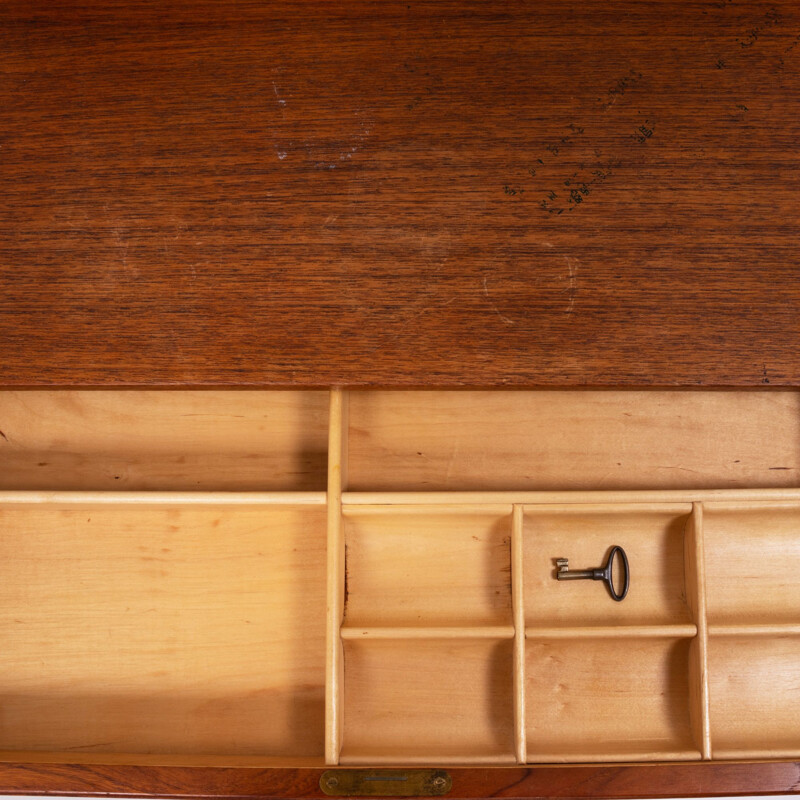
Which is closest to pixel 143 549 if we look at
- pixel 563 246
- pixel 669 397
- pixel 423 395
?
pixel 423 395

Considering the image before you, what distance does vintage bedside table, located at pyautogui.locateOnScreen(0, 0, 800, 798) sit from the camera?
4.61 feet

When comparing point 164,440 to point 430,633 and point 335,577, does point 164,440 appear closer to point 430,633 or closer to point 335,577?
point 335,577

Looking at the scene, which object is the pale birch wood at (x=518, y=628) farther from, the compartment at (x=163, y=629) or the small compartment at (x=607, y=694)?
the compartment at (x=163, y=629)

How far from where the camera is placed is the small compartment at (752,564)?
5.03 feet

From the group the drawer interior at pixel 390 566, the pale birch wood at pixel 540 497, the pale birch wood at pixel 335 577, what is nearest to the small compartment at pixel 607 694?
the drawer interior at pixel 390 566

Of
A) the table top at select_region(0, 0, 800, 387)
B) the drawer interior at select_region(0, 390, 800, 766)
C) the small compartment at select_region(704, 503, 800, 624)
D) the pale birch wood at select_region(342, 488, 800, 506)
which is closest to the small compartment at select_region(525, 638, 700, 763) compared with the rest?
the drawer interior at select_region(0, 390, 800, 766)

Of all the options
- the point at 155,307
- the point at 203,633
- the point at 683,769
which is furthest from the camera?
the point at 203,633

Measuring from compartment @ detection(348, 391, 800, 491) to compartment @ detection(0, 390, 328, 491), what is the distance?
5.0 inches

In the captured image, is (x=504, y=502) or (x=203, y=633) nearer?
(x=504, y=502)

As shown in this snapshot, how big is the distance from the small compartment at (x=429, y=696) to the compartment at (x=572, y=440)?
0.34 meters

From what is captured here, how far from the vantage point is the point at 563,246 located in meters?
1.43

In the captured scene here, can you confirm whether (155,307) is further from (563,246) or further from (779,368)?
(779,368)

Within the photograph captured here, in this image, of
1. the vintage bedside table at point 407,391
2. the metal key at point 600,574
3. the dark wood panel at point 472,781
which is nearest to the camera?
the dark wood panel at point 472,781

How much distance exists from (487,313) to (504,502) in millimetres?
377
